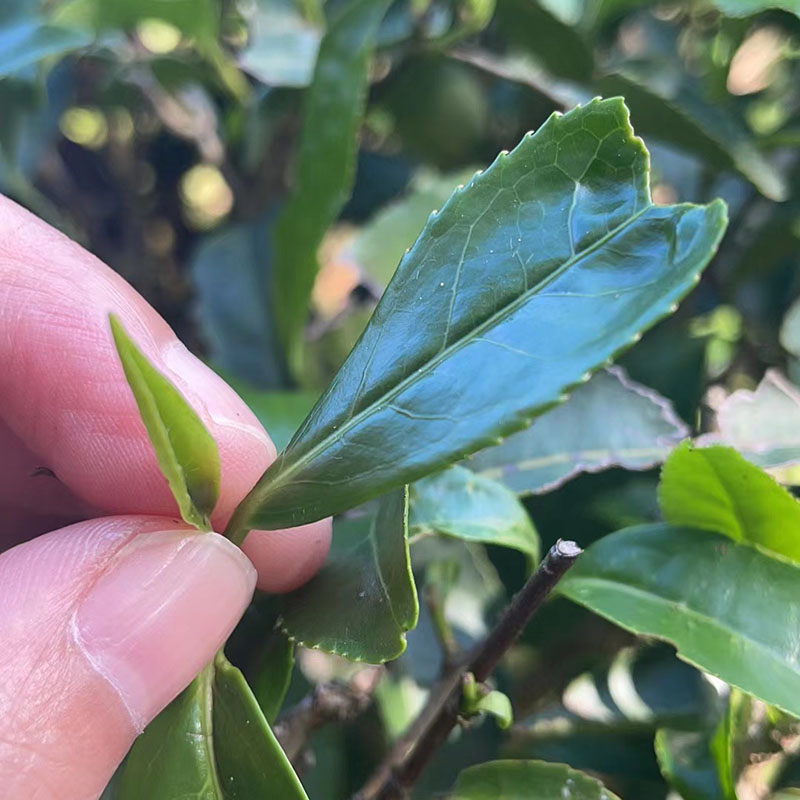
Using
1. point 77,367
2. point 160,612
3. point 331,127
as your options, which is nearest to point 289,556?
point 160,612

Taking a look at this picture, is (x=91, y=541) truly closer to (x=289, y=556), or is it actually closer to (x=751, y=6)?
(x=289, y=556)

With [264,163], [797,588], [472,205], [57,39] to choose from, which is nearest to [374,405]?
[472,205]

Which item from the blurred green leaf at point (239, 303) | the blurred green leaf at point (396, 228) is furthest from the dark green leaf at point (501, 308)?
the blurred green leaf at point (239, 303)

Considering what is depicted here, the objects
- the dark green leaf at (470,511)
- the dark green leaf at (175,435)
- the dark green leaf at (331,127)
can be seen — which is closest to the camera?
the dark green leaf at (175,435)

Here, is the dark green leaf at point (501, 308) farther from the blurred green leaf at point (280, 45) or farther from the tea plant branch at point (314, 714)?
the blurred green leaf at point (280, 45)

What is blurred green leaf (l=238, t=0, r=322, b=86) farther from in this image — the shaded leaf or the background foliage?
the shaded leaf

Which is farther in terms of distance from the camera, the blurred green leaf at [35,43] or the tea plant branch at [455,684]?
the blurred green leaf at [35,43]

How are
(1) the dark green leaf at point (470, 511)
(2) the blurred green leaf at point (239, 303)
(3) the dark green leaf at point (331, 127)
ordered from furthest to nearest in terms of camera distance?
(2) the blurred green leaf at point (239, 303) < (3) the dark green leaf at point (331, 127) < (1) the dark green leaf at point (470, 511)
